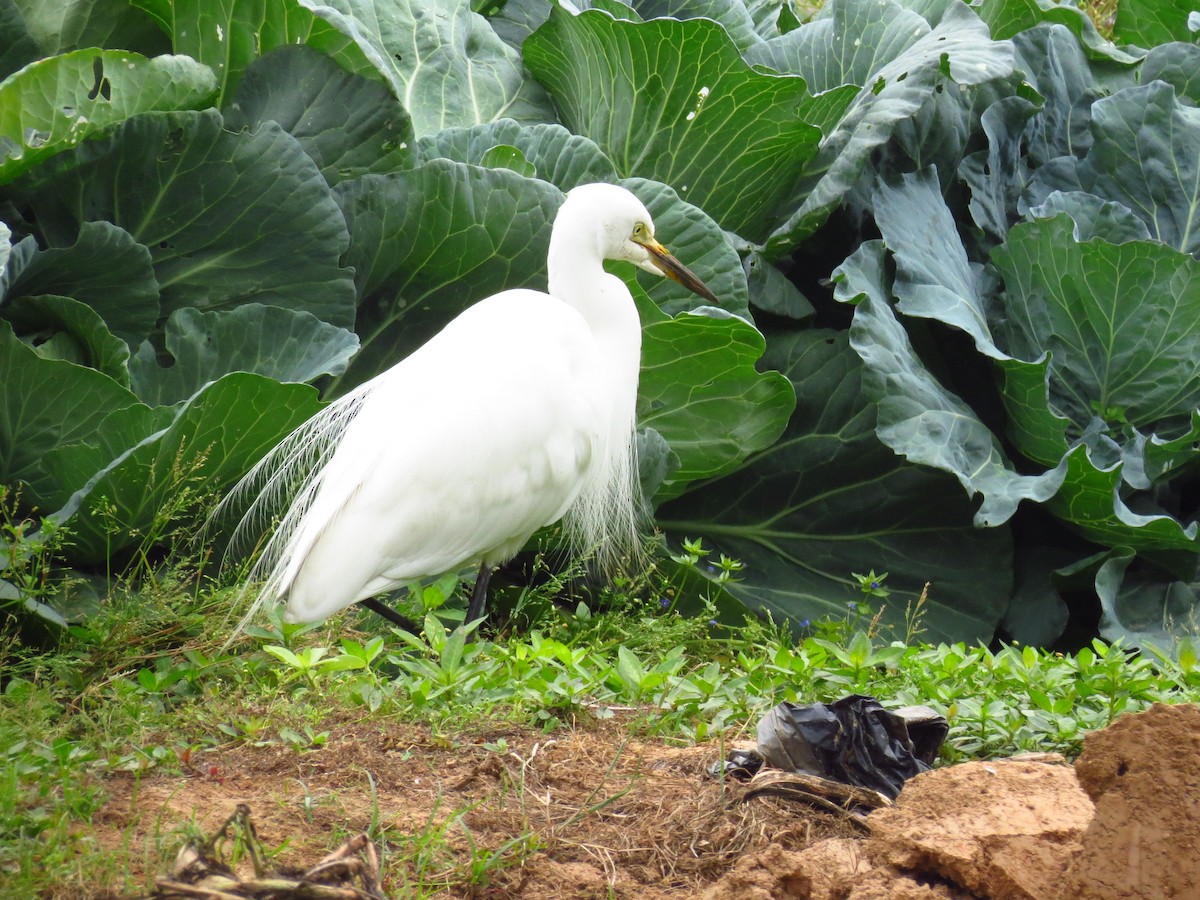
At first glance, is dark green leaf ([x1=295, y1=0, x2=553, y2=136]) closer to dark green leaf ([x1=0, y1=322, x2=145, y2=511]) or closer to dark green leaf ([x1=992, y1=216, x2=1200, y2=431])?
Result: dark green leaf ([x1=0, y1=322, x2=145, y2=511])

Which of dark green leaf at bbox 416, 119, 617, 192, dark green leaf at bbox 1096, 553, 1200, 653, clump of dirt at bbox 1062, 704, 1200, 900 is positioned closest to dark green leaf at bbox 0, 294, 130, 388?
dark green leaf at bbox 416, 119, 617, 192

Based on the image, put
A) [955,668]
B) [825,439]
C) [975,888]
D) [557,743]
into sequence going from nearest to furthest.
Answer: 1. [975,888]
2. [557,743]
3. [955,668]
4. [825,439]

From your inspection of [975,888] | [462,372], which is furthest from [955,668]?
[462,372]

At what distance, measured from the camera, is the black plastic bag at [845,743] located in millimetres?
2111

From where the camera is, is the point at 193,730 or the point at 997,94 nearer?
the point at 193,730

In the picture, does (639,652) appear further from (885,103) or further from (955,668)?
(885,103)

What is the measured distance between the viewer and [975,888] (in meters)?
1.70

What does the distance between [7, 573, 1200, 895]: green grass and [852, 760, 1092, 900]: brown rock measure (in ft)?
1.59

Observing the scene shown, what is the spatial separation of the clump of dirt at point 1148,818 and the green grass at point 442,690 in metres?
0.81

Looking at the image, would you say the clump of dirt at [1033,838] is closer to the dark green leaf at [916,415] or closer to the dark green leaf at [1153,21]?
the dark green leaf at [916,415]

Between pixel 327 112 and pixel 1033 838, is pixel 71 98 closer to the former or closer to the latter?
pixel 327 112

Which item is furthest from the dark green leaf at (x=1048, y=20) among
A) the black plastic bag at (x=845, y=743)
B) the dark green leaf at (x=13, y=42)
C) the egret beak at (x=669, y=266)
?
the black plastic bag at (x=845, y=743)

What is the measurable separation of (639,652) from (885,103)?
203cm

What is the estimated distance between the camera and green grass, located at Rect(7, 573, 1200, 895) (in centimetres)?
234
